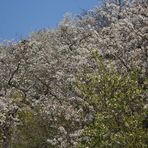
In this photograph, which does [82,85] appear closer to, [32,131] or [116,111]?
[116,111]

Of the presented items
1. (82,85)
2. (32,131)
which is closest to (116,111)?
(82,85)

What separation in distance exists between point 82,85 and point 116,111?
150cm

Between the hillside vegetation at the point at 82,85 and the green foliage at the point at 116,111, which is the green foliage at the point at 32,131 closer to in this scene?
the hillside vegetation at the point at 82,85

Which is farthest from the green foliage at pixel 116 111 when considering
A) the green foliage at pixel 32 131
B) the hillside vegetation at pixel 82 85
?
the green foliage at pixel 32 131

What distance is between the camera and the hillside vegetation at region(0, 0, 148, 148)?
15781mm

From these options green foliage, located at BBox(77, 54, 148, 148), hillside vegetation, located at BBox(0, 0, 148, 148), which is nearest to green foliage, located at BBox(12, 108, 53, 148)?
hillside vegetation, located at BBox(0, 0, 148, 148)

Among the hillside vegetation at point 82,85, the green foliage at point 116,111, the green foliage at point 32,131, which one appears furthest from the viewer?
the green foliage at point 32,131

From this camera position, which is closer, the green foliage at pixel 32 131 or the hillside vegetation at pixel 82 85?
the hillside vegetation at pixel 82 85

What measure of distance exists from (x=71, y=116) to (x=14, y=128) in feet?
28.7

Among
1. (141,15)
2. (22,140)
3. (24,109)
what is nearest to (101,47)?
(141,15)

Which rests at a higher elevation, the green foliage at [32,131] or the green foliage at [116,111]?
the green foliage at [32,131]

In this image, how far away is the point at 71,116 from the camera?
885 inches

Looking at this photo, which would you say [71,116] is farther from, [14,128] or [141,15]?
[14,128]

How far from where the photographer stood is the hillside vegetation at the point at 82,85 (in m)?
15.8
